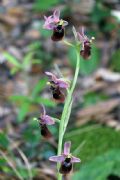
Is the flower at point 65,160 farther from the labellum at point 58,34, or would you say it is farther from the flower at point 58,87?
the labellum at point 58,34

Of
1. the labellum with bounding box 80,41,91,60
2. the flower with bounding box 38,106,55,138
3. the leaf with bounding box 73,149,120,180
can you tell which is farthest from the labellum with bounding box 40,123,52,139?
the leaf with bounding box 73,149,120,180

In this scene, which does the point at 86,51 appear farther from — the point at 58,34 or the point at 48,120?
the point at 48,120

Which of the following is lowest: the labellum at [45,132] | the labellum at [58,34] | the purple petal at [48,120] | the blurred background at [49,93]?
the labellum at [45,132]

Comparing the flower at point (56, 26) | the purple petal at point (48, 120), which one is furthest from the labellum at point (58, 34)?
the purple petal at point (48, 120)

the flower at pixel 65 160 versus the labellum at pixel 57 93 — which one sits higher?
the labellum at pixel 57 93

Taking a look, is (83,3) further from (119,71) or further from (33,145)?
(33,145)

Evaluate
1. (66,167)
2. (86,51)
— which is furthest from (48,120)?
(86,51)

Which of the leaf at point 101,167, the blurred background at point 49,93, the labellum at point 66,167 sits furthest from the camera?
the blurred background at point 49,93

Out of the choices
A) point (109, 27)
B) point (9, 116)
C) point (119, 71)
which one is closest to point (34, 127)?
point (9, 116)
